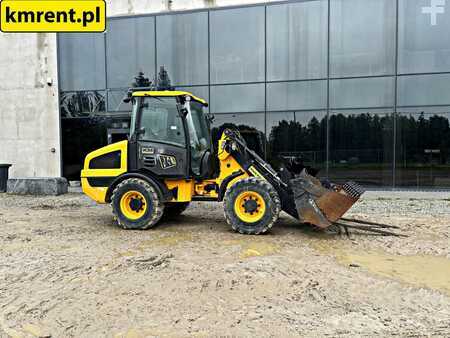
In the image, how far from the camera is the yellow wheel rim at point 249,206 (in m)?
6.34

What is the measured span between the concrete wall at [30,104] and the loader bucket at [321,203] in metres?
12.3

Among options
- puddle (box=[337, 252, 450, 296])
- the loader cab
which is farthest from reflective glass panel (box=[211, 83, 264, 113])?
puddle (box=[337, 252, 450, 296])

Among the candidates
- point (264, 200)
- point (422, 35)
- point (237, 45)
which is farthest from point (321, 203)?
point (422, 35)

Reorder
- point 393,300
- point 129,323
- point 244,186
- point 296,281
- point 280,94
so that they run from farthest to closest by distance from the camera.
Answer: point 280,94 < point 244,186 < point 296,281 < point 393,300 < point 129,323

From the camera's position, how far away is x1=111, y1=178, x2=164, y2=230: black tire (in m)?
6.79

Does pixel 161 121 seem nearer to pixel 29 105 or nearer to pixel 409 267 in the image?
pixel 409 267

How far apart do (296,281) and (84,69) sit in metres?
13.9

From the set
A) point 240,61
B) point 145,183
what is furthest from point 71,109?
point 145,183

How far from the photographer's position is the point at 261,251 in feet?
18.0

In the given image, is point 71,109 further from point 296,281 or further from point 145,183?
point 296,281

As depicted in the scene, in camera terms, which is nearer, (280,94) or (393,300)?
(393,300)

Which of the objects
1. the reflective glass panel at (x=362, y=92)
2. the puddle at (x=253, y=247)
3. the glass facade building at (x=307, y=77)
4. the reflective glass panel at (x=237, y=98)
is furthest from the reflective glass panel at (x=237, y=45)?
the puddle at (x=253, y=247)

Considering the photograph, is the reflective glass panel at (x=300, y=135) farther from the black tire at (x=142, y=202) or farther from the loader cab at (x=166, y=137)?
the black tire at (x=142, y=202)

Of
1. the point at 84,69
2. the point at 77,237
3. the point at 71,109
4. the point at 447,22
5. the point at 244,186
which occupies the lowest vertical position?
the point at 77,237
